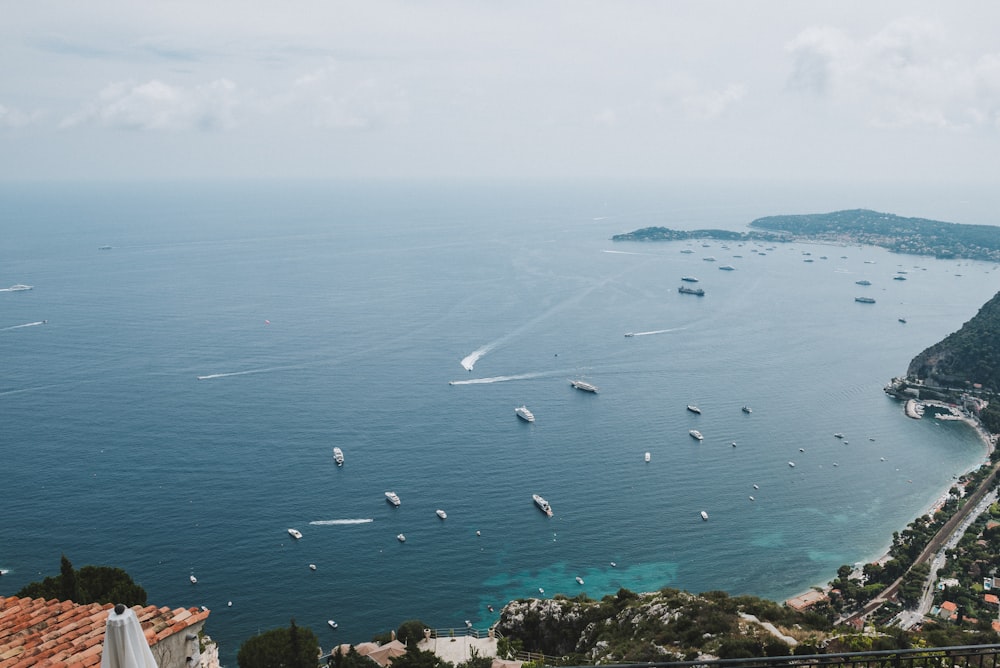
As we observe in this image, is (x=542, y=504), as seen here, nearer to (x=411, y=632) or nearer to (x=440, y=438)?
(x=440, y=438)

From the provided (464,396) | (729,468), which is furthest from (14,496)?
(729,468)

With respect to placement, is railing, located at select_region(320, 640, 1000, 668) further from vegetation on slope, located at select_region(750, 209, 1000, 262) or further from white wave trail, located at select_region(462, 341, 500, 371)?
vegetation on slope, located at select_region(750, 209, 1000, 262)

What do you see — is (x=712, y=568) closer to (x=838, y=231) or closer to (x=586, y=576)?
(x=586, y=576)

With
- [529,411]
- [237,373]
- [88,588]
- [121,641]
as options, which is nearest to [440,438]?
[529,411]

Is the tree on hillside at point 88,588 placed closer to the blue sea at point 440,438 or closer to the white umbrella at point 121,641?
the blue sea at point 440,438

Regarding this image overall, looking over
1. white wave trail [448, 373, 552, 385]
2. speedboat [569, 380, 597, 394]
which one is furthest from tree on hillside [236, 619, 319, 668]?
speedboat [569, 380, 597, 394]

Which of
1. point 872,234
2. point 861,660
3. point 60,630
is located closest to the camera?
point 861,660

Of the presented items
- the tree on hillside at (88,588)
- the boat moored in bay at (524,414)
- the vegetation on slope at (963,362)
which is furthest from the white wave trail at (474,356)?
the tree on hillside at (88,588)
